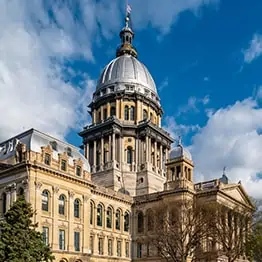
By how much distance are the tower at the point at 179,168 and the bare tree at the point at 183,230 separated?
11.3 meters

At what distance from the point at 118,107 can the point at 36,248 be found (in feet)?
186

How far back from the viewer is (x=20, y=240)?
5291 cm

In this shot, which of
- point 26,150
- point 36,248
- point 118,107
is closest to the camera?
point 36,248

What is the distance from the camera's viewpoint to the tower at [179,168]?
85581mm

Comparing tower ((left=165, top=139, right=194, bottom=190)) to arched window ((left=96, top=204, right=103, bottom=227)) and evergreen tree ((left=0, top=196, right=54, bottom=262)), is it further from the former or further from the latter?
evergreen tree ((left=0, top=196, right=54, bottom=262))

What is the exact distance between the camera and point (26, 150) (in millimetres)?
69938

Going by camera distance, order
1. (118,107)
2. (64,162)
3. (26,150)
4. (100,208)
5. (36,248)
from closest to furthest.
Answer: (36,248)
(26,150)
(64,162)
(100,208)
(118,107)

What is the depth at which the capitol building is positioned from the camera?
71188mm

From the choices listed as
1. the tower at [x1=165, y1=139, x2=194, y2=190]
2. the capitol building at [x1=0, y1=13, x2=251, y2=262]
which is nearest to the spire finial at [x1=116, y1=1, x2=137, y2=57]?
the capitol building at [x1=0, y1=13, x2=251, y2=262]

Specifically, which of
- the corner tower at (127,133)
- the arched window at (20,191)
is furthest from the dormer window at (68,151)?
the corner tower at (127,133)

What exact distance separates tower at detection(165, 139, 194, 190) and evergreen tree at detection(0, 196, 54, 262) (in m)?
35.4

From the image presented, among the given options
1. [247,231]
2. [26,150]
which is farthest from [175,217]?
[26,150]

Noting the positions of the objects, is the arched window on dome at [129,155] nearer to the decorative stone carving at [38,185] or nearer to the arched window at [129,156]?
the arched window at [129,156]

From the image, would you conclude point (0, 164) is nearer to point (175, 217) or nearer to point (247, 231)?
point (175, 217)
